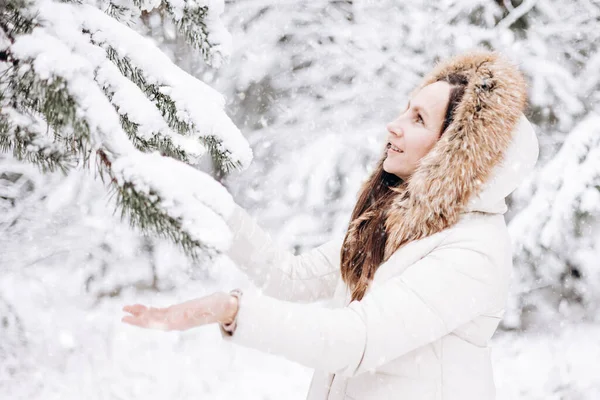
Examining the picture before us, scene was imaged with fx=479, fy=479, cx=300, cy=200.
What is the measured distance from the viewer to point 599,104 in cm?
495

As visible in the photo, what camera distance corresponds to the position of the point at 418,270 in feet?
4.64

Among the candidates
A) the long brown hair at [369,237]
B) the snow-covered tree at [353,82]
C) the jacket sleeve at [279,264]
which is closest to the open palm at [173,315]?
the jacket sleeve at [279,264]

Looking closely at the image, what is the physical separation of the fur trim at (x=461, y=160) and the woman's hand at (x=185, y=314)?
2.31ft

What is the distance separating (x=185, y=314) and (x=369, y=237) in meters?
0.89

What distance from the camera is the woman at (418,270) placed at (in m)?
1.24

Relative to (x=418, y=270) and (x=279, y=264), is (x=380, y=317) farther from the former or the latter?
(x=279, y=264)

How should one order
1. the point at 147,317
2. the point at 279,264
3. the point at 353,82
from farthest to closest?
the point at 353,82 → the point at 279,264 → the point at 147,317

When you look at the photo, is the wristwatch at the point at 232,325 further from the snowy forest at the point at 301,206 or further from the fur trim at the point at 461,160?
the snowy forest at the point at 301,206

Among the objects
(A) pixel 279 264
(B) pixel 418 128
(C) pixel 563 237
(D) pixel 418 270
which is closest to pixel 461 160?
(B) pixel 418 128

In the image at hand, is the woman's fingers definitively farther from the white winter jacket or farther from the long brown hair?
the long brown hair

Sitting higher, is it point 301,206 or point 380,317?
point 380,317

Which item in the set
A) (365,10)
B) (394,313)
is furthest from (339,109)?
(394,313)

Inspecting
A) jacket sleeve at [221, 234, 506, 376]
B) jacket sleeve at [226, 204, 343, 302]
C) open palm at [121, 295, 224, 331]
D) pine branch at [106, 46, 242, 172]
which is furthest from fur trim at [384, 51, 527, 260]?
open palm at [121, 295, 224, 331]

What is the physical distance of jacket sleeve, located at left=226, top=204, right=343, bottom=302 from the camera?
181cm
